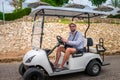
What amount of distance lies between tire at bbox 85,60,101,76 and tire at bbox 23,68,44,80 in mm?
1395

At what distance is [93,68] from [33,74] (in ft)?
5.66

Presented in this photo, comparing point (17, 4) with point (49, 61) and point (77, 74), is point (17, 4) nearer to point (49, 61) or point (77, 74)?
point (77, 74)

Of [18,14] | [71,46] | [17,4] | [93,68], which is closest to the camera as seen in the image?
[71,46]

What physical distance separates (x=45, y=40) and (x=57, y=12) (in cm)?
→ 502

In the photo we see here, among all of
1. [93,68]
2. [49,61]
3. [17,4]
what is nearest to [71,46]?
[49,61]

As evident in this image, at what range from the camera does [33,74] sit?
6.16 m

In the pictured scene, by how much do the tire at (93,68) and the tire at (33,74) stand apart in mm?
1395

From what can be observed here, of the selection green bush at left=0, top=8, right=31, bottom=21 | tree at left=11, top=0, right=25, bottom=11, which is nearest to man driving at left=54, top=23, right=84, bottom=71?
green bush at left=0, top=8, right=31, bottom=21

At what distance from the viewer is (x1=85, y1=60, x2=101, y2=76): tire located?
23.1ft

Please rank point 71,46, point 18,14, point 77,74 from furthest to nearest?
point 18,14 → point 77,74 → point 71,46

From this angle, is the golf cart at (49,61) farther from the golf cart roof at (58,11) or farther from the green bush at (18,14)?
the green bush at (18,14)

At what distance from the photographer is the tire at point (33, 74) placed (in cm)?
613

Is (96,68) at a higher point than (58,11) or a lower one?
lower

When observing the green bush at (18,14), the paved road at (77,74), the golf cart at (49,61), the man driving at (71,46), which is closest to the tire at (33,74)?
the golf cart at (49,61)
